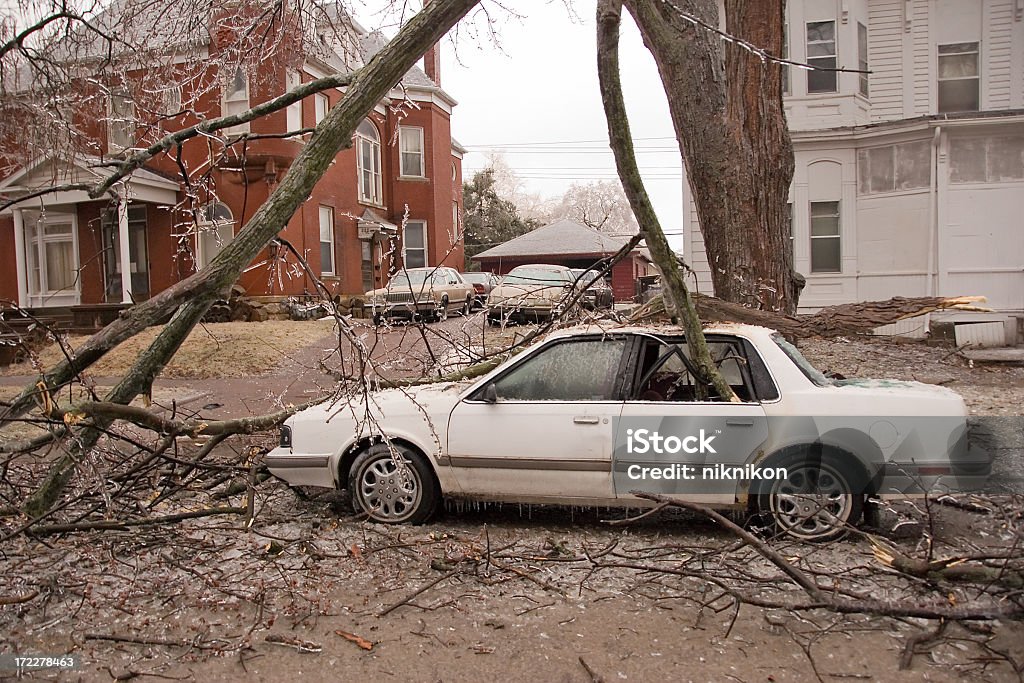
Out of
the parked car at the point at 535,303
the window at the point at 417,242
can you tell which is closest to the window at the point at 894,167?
the parked car at the point at 535,303

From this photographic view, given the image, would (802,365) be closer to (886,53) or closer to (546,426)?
(546,426)

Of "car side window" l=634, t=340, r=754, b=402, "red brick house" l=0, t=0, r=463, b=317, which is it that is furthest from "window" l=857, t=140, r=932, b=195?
"car side window" l=634, t=340, r=754, b=402

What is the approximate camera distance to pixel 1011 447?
23.2 feet

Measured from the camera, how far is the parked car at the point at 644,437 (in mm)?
4902

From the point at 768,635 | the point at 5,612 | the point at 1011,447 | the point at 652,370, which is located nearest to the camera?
the point at 768,635

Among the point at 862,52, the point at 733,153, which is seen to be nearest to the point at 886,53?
the point at 862,52

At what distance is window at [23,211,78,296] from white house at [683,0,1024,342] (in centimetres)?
1716

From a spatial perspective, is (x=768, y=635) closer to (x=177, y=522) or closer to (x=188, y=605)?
(x=188, y=605)

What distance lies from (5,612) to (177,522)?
1229 millimetres

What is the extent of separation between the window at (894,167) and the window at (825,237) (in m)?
0.74

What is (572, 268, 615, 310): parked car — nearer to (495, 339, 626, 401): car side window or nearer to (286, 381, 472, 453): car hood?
(495, 339, 626, 401): car side window

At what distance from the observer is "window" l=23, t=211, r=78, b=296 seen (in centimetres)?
2281

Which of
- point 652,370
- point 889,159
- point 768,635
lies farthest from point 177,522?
point 889,159
